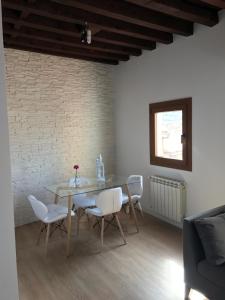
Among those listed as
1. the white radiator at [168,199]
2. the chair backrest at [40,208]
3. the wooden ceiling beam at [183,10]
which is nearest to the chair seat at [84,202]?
the chair backrest at [40,208]

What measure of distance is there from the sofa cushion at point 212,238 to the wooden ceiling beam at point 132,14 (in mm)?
2107

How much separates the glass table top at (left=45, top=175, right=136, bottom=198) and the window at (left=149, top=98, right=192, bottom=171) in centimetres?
62

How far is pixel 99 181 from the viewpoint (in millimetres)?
3602

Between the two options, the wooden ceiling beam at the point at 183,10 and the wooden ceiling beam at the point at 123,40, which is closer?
the wooden ceiling beam at the point at 183,10

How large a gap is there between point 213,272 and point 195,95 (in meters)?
2.12

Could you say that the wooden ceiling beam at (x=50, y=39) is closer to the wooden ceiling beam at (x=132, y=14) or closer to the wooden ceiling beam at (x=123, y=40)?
the wooden ceiling beam at (x=123, y=40)

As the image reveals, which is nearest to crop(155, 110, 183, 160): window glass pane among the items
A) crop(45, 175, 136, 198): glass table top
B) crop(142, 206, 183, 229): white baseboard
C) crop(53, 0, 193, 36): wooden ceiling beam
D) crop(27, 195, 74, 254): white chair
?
crop(45, 175, 136, 198): glass table top

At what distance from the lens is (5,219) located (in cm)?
111

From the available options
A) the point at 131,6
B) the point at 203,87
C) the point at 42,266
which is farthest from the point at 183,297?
the point at 131,6

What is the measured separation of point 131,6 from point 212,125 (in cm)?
163

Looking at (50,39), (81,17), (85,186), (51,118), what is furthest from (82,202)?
(81,17)

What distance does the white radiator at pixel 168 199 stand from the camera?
3467 mm

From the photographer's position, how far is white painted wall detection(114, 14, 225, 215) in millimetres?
2957

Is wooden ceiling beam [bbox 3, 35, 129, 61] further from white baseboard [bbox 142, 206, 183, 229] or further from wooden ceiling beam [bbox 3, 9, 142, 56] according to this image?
white baseboard [bbox 142, 206, 183, 229]
